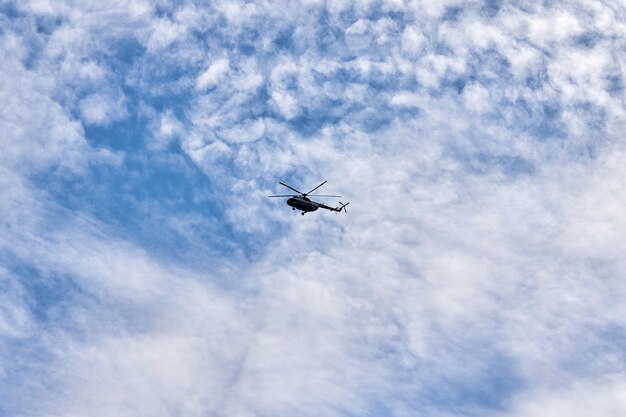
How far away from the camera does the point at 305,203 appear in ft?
651
